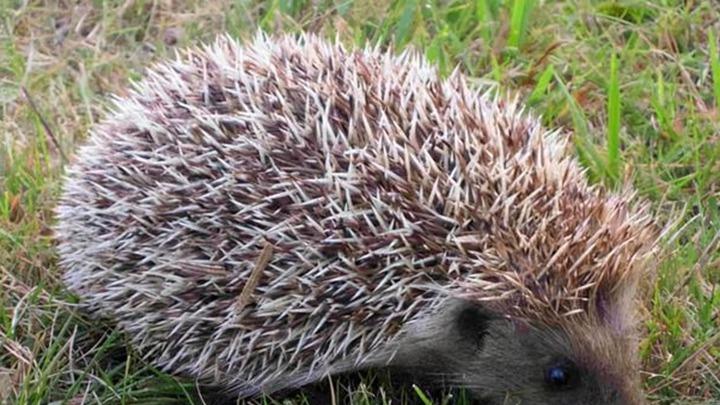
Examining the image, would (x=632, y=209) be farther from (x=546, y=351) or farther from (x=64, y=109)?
(x=64, y=109)

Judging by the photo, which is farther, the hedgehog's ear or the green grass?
the green grass

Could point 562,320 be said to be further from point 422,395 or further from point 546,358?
point 422,395

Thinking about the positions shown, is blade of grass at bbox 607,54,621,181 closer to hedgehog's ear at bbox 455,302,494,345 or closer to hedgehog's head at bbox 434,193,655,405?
hedgehog's head at bbox 434,193,655,405

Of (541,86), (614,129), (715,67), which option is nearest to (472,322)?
(614,129)

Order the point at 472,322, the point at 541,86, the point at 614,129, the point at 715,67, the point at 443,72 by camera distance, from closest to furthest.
A: the point at 472,322 < the point at 614,129 < the point at 715,67 < the point at 541,86 < the point at 443,72

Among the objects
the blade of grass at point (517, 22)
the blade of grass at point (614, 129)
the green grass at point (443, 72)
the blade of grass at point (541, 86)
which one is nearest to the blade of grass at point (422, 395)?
the green grass at point (443, 72)

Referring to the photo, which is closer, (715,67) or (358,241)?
(358,241)


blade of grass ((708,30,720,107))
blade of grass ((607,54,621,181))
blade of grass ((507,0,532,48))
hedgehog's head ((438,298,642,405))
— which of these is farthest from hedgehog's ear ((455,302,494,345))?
blade of grass ((507,0,532,48))
